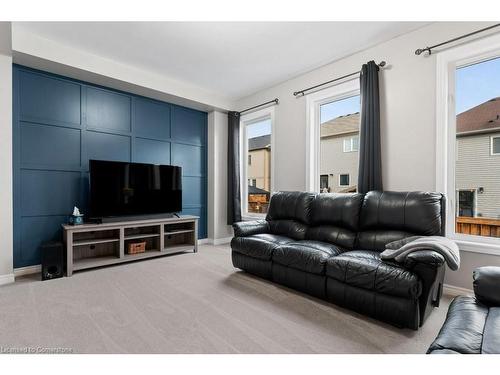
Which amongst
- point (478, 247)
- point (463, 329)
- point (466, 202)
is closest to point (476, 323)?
point (463, 329)

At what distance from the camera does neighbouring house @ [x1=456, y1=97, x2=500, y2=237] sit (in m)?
2.41

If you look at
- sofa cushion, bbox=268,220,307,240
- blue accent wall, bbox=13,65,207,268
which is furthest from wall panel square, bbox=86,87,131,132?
sofa cushion, bbox=268,220,307,240

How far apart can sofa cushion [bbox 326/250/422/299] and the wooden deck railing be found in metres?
1.09

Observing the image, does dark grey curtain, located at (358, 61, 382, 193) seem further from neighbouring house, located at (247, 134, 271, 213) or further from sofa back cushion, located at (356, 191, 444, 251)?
neighbouring house, located at (247, 134, 271, 213)

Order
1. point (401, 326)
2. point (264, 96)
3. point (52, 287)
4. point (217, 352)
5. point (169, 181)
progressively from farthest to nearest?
1. point (264, 96)
2. point (169, 181)
3. point (52, 287)
4. point (401, 326)
5. point (217, 352)

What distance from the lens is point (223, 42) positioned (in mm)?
3004

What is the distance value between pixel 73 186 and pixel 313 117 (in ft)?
11.6

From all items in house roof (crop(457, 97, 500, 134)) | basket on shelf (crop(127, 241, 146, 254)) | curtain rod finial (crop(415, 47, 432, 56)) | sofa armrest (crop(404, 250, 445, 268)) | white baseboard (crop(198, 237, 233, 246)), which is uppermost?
curtain rod finial (crop(415, 47, 432, 56))

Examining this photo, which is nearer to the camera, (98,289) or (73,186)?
(98,289)

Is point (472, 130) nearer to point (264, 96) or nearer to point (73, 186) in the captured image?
point (264, 96)

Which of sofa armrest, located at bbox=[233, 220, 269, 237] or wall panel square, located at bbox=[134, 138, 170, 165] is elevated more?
wall panel square, located at bbox=[134, 138, 170, 165]

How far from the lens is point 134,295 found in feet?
8.13

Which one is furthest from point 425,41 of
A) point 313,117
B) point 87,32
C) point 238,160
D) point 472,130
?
point 87,32

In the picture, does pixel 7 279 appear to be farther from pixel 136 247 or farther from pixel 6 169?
pixel 136 247
